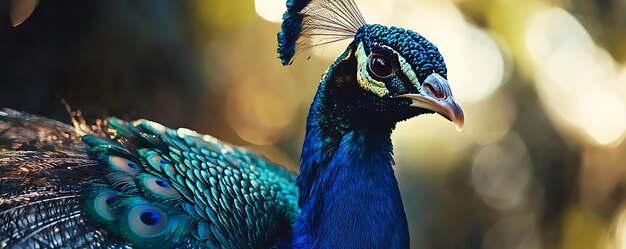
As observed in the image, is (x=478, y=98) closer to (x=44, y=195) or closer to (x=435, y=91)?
(x=435, y=91)

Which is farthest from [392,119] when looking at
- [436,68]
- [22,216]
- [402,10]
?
[402,10]

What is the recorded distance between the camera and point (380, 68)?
1460 millimetres

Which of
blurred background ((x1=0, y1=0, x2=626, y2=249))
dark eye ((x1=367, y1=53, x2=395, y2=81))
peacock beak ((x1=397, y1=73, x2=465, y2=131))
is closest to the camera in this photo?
peacock beak ((x1=397, y1=73, x2=465, y2=131))

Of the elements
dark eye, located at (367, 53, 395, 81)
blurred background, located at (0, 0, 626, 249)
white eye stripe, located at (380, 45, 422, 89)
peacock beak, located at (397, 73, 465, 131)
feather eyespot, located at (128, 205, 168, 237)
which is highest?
blurred background, located at (0, 0, 626, 249)

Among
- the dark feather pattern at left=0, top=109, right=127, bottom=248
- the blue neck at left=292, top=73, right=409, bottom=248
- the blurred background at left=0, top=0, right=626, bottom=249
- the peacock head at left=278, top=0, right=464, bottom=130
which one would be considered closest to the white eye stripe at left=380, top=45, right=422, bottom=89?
the peacock head at left=278, top=0, right=464, bottom=130

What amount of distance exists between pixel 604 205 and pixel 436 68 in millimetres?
2318

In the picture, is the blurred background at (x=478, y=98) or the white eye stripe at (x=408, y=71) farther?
the blurred background at (x=478, y=98)

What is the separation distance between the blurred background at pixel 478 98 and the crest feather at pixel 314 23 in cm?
109

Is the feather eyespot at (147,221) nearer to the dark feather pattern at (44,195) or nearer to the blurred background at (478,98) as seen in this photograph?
the dark feather pattern at (44,195)

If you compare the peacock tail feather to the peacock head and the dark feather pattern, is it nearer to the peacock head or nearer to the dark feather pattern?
the dark feather pattern

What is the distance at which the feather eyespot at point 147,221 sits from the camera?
1.42 m

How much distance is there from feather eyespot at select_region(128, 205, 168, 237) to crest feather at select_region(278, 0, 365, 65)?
1.55 ft

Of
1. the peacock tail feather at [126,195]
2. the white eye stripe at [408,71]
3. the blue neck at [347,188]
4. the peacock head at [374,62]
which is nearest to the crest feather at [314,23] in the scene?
the peacock head at [374,62]

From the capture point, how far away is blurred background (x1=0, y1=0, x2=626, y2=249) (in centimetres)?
294
